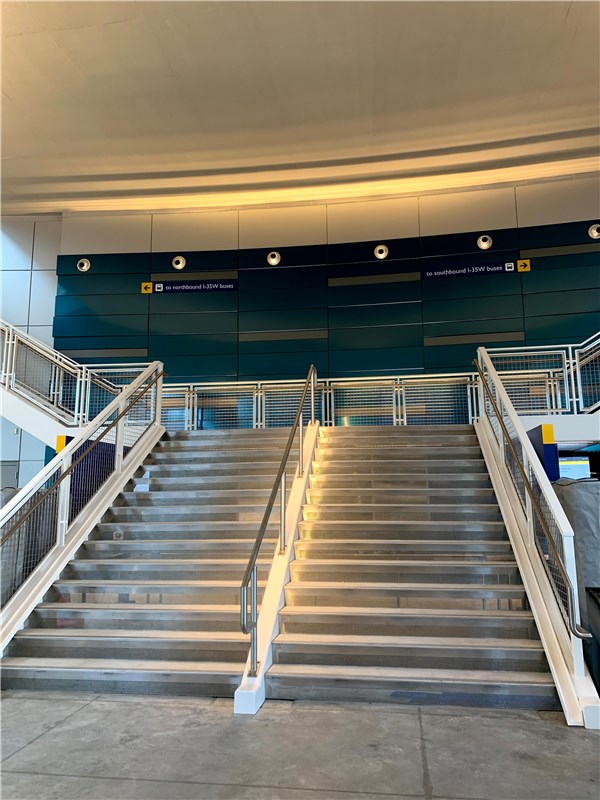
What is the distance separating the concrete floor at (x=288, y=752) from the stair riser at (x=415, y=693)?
9 cm

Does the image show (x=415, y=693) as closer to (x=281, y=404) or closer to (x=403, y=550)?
(x=403, y=550)

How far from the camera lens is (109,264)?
12820 millimetres

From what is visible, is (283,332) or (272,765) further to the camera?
(283,332)

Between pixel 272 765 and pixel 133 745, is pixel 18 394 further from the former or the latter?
pixel 272 765

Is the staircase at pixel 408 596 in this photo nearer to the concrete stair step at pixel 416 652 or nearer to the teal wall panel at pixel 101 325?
the concrete stair step at pixel 416 652

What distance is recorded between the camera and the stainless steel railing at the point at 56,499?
16.9ft

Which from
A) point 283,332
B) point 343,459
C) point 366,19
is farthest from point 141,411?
point 366,19

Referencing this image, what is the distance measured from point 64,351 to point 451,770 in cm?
1152

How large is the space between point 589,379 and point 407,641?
5.57m

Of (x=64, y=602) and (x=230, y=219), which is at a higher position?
(x=230, y=219)

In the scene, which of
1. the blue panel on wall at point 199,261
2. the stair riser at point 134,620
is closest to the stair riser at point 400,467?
the stair riser at point 134,620

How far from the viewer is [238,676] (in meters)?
4.26

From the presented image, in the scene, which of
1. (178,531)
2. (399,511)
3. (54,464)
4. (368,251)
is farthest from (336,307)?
(54,464)

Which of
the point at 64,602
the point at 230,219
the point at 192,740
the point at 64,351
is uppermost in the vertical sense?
the point at 230,219
